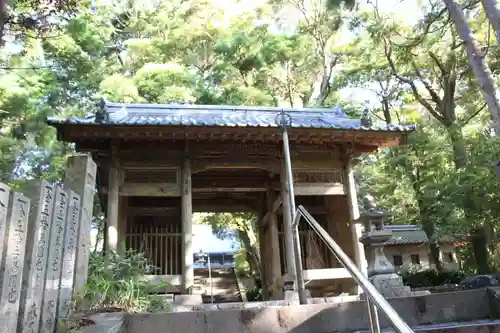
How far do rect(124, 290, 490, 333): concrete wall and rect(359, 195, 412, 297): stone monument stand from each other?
1.69m

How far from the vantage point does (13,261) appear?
3.26m

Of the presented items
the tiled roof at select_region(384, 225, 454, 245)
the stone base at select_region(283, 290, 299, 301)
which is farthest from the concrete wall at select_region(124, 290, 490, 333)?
the tiled roof at select_region(384, 225, 454, 245)

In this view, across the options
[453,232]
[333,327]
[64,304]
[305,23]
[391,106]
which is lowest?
[333,327]

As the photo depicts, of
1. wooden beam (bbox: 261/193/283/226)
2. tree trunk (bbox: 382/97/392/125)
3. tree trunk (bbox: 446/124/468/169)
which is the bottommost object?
wooden beam (bbox: 261/193/283/226)

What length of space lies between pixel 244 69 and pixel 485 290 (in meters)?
15.4

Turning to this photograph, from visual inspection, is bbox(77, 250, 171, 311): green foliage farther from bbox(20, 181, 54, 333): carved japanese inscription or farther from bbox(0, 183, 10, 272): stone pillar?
Result: bbox(0, 183, 10, 272): stone pillar

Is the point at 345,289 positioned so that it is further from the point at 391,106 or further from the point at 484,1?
the point at 391,106

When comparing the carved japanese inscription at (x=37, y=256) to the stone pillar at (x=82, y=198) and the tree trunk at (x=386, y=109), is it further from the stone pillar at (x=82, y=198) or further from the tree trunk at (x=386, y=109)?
the tree trunk at (x=386, y=109)

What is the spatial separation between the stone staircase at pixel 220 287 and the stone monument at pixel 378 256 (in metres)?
9.35

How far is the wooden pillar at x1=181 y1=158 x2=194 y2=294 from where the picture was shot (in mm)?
8539

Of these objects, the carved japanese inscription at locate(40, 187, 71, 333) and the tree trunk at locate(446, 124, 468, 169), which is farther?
the tree trunk at locate(446, 124, 468, 169)

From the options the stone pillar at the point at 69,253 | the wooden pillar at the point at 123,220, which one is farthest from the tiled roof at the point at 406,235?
the stone pillar at the point at 69,253

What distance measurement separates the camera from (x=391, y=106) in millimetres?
19359

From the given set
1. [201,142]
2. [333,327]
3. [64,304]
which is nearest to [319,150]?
[201,142]
